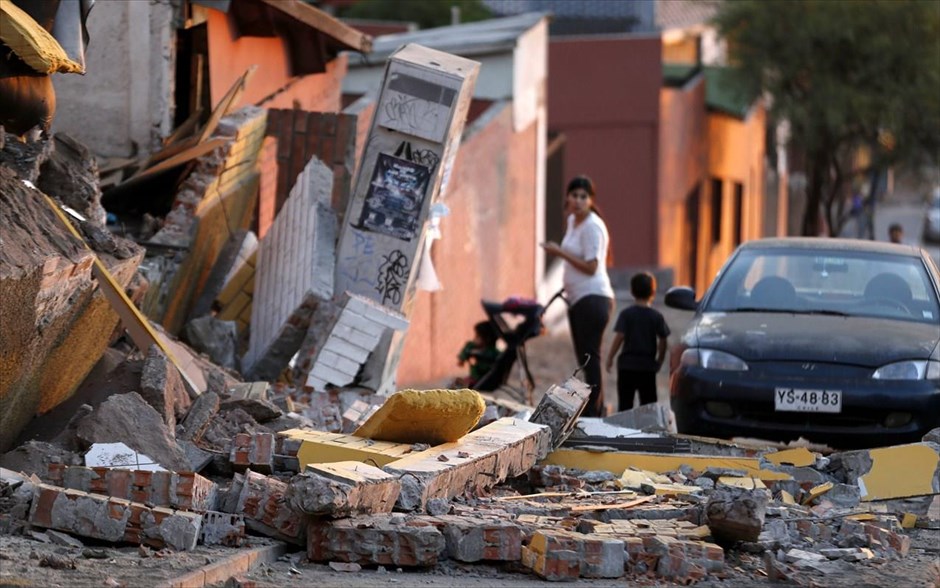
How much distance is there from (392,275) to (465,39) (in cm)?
900

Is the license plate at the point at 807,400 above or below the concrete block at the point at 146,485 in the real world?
above

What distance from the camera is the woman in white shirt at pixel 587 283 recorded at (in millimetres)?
11070

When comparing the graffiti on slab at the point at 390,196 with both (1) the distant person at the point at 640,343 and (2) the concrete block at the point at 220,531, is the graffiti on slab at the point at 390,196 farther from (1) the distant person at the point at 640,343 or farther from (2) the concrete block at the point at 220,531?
Result: (2) the concrete block at the point at 220,531

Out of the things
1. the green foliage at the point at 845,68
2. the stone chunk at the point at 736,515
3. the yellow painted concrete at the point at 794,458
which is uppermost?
the green foliage at the point at 845,68

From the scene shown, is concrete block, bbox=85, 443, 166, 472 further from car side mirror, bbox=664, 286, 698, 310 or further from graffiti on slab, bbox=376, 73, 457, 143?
car side mirror, bbox=664, 286, 698, 310

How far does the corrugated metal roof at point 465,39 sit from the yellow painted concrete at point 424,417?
34.4 ft

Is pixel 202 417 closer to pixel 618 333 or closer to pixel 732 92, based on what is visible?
pixel 618 333

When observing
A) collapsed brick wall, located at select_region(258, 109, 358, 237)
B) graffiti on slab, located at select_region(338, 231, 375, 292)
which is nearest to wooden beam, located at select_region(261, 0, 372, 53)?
collapsed brick wall, located at select_region(258, 109, 358, 237)

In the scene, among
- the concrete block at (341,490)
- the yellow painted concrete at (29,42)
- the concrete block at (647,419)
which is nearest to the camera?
the concrete block at (341,490)

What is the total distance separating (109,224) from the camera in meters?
10.5

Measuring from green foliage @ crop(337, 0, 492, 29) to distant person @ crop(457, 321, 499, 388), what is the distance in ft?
54.9

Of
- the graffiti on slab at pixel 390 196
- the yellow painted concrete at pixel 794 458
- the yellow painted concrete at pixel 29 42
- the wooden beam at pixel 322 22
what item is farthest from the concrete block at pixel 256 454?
the wooden beam at pixel 322 22

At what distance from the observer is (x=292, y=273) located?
10.5 metres

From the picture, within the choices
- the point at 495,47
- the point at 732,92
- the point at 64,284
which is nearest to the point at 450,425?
the point at 64,284
